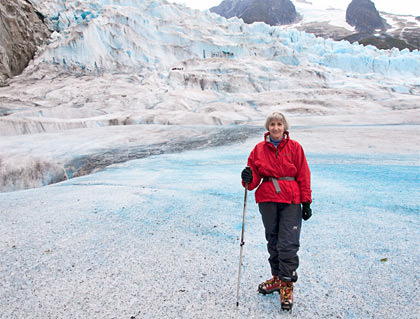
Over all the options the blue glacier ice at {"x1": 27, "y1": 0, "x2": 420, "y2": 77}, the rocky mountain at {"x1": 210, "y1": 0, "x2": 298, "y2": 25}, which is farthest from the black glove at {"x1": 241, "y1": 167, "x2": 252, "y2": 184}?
the rocky mountain at {"x1": 210, "y1": 0, "x2": 298, "y2": 25}

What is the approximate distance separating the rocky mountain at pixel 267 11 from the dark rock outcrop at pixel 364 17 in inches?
719

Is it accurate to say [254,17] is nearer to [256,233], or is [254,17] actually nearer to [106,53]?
[106,53]

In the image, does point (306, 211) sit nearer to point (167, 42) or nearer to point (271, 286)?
point (271, 286)

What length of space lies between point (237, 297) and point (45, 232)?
7.34 feet

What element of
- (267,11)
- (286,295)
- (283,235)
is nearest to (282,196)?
(283,235)

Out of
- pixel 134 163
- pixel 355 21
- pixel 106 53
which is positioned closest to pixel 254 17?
pixel 355 21

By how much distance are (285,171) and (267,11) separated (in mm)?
111365

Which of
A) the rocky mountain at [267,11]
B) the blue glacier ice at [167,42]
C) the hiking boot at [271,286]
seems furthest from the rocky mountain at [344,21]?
the hiking boot at [271,286]

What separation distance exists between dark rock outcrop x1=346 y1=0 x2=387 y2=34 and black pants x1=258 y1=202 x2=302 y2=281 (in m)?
100

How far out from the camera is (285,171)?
1985 mm

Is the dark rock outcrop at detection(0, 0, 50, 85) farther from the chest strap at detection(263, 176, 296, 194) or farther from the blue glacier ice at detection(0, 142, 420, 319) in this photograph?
the chest strap at detection(263, 176, 296, 194)

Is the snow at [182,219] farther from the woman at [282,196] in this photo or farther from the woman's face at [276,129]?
the woman's face at [276,129]

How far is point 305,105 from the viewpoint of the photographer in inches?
728

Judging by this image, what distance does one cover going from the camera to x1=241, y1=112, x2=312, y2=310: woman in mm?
1898
